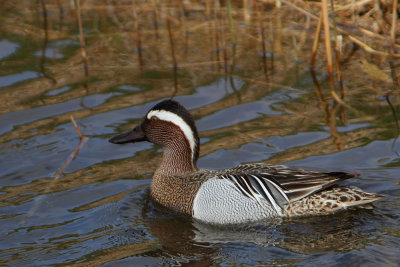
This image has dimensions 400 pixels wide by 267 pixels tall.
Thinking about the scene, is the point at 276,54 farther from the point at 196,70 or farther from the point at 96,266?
the point at 96,266

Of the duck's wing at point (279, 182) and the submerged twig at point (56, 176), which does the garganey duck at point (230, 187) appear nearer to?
the duck's wing at point (279, 182)

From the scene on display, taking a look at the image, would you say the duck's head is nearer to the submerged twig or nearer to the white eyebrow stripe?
the white eyebrow stripe

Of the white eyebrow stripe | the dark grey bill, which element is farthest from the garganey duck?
the dark grey bill

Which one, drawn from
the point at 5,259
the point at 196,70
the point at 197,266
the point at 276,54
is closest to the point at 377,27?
the point at 276,54

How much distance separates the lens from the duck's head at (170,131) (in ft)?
23.9

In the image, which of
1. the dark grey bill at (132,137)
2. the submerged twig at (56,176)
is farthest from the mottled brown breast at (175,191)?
the submerged twig at (56,176)

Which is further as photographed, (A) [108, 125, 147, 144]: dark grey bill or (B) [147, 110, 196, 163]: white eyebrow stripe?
(A) [108, 125, 147, 144]: dark grey bill

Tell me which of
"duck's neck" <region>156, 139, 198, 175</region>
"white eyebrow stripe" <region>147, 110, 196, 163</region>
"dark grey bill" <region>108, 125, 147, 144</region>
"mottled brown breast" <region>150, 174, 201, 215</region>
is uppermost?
"white eyebrow stripe" <region>147, 110, 196, 163</region>

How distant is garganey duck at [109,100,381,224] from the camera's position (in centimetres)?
670

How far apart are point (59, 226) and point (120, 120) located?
2689mm

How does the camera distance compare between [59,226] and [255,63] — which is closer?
[59,226]

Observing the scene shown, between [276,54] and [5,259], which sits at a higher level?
[276,54]

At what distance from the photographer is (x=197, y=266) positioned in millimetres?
5941

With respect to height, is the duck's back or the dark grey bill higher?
the dark grey bill
